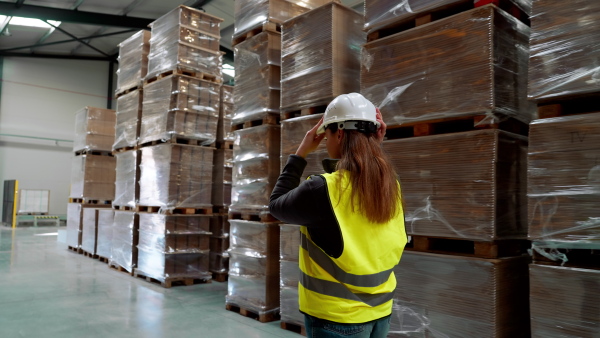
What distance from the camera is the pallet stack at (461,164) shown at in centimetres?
261

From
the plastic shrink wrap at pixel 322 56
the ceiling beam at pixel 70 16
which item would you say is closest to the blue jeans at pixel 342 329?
the plastic shrink wrap at pixel 322 56

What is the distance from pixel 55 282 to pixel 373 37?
5494 millimetres

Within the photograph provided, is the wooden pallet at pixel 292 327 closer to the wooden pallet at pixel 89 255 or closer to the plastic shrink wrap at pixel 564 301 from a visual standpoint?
the plastic shrink wrap at pixel 564 301

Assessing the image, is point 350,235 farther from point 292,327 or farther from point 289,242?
point 292,327

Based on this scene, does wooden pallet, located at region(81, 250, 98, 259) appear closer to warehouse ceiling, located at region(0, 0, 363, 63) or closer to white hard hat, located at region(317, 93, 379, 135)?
warehouse ceiling, located at region(0, 0, 363, 63)

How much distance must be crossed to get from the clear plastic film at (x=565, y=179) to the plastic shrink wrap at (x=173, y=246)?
476cm

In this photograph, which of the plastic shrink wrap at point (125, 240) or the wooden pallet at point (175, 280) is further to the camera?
the plastic shrink wrap at point (125, 240)

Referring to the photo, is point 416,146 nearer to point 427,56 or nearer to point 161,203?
point 427,56

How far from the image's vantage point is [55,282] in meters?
6.09

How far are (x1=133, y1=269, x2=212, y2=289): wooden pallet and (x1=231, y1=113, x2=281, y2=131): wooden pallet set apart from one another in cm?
238

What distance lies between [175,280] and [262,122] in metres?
2.85

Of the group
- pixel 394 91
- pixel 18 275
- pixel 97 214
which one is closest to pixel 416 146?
pixel 394 91

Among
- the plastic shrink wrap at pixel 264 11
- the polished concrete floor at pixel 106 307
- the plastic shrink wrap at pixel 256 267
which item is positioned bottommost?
the polished concrete floor at pixel 106 307

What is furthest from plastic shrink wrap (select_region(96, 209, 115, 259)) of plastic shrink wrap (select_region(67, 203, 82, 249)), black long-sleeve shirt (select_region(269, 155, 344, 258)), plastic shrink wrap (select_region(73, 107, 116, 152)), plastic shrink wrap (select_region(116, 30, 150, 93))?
black long-sleeve shirt (select_region(269, 155, 344, 258))
